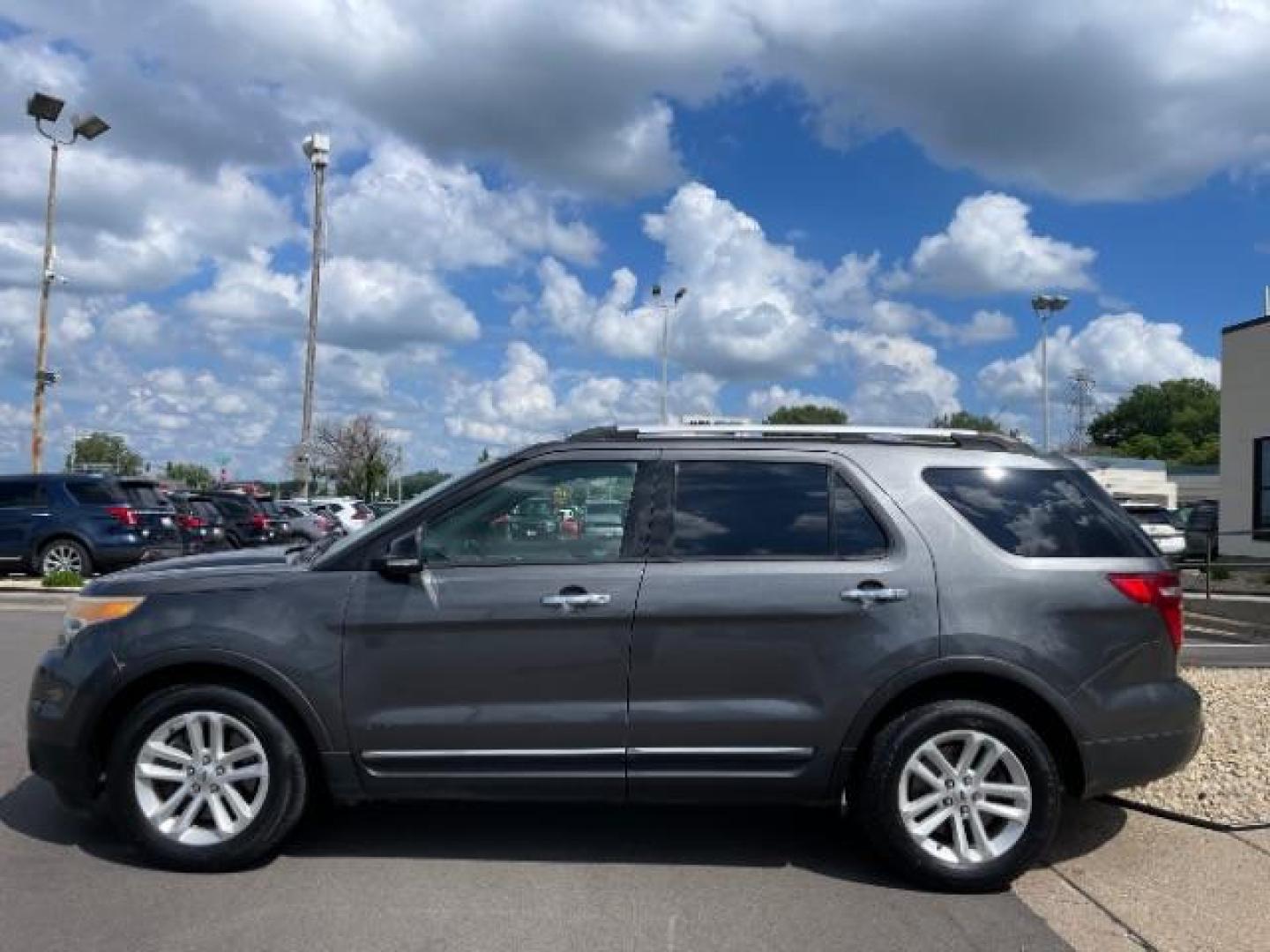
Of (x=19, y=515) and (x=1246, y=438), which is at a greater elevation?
(x=1246, y=438)

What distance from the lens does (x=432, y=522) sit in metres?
5.11

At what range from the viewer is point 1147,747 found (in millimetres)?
4930

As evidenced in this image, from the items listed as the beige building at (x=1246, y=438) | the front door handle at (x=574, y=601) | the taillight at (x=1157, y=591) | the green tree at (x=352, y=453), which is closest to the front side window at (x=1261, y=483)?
the beige building at (x=1246, y=438)

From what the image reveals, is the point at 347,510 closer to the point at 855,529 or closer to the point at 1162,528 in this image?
the point at 1162,528

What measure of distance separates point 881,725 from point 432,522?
6.79 feet

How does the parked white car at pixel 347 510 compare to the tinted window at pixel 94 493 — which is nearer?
the tinted window at pixel 94 493

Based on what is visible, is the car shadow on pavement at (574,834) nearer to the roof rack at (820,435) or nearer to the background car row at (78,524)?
the roof rack at (820,435)

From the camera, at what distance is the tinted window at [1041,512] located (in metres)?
5.03

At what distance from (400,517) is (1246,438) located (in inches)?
1000

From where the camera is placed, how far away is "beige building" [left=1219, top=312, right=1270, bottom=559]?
25.6 m

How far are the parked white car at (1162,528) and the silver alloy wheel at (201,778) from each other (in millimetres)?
23061

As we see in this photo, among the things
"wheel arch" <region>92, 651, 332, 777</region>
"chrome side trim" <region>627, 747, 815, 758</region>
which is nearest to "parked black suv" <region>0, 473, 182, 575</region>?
"wheel arch" <region>92, 651, 332, 777</region>

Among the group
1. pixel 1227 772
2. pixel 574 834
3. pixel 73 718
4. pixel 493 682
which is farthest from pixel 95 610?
pixel 1227 772

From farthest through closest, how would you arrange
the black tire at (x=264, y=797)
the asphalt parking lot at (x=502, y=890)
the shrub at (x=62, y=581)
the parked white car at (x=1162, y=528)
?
the parked white car at (x=1162, y=528)
the shrub at (x=62, y=581)
the black tire at (x=264, y=797)
the asphalt parking lot at (x=502, y=890)
